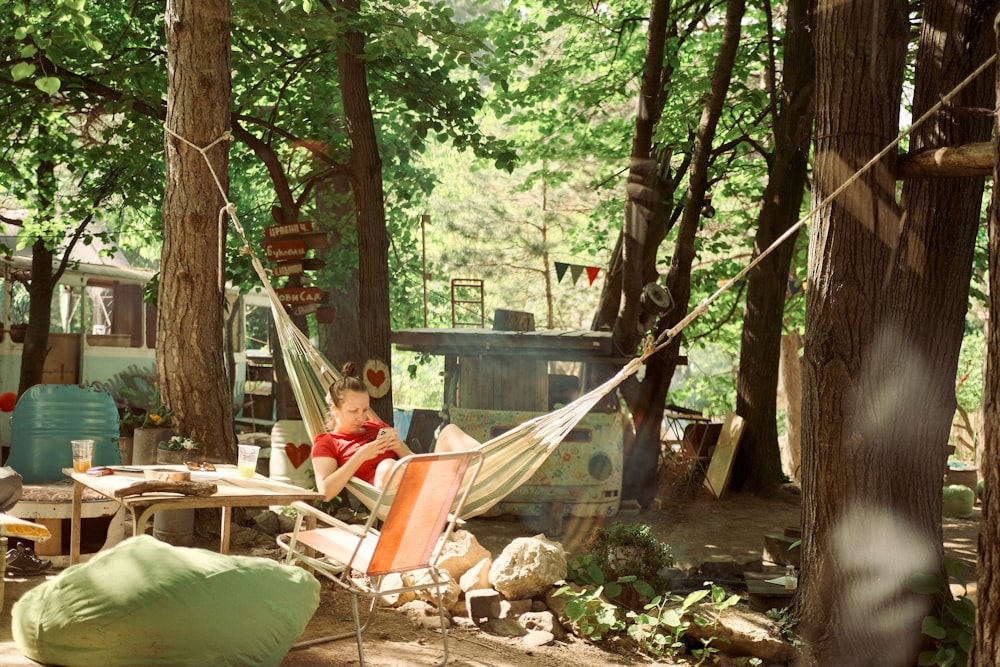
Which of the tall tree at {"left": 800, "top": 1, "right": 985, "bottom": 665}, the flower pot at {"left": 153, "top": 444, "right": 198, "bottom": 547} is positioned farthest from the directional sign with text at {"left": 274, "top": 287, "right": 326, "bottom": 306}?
the tall tree at {"left": 800, "top": 1, "right": 985, "bottom": 665}

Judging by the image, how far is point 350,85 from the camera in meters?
7.06

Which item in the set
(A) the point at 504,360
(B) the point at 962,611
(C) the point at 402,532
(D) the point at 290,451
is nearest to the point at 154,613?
(C) the point at 402,532

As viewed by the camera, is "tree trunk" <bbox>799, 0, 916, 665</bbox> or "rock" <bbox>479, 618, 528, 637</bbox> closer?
"tree trunk" <bbox>799, 0, 916, 665</bbox>

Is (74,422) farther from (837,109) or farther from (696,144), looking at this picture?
(696,144)

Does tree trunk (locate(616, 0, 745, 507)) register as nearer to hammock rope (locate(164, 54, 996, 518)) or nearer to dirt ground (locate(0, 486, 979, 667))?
dirt ground (locate(0, 486, 979, 667))

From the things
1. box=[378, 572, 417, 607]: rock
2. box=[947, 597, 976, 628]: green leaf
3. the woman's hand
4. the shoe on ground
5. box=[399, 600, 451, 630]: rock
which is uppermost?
the woman's hand

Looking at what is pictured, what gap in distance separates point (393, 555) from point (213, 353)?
2190 millimetres

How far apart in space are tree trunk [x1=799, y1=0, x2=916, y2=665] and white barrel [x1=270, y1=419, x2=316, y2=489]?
4071 millimetres

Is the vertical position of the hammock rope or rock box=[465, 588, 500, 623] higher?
the hammock rope

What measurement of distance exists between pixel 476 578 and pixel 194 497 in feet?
4.95

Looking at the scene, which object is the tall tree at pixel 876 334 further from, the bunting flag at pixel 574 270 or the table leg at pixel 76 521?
the bunting flag at pixel 574 270

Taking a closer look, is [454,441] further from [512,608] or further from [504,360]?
[504,360]

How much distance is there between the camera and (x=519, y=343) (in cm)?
771

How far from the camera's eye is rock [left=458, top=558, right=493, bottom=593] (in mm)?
4551
